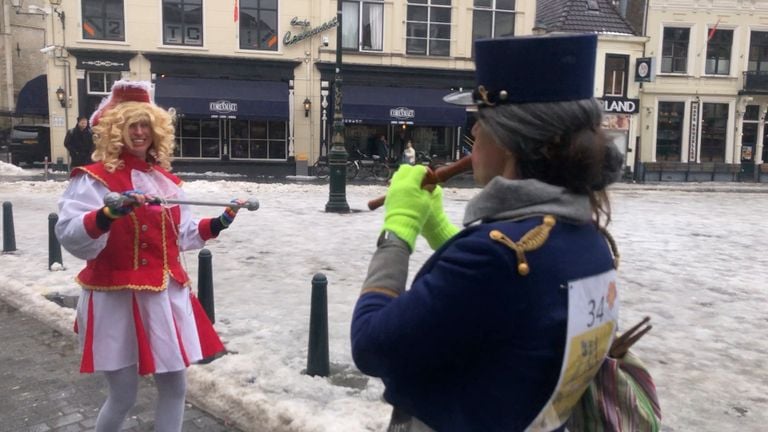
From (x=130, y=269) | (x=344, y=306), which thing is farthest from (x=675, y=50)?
(x=130, y=269)

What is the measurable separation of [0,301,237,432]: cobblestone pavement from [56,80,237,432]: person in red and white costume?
1.07m

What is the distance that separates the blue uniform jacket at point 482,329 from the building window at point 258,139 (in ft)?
81.8

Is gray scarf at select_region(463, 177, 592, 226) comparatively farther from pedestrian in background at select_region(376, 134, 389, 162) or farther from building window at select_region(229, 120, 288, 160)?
building window at select_region(229, 120, 288, 160)

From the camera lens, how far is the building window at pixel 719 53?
29.5m

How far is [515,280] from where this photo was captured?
1331 mm

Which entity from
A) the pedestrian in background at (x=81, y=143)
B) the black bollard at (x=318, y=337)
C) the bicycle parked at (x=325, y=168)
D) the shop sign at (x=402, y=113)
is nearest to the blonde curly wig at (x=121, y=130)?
the black bollard at (x=318, y=337)

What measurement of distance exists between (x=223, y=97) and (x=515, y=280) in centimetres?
2428

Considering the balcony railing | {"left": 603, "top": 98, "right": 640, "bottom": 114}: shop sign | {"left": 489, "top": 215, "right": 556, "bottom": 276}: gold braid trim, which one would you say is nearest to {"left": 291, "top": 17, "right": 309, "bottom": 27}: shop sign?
{"left": 603, "top": 98, "right": 640, "bottom": 114}: shop sign

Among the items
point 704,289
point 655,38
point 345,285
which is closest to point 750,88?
point 655,38

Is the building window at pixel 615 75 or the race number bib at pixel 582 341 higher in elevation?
the building window at pixel 615 75

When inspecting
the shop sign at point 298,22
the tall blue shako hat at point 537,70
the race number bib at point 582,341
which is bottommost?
the race number bib at point 582,341

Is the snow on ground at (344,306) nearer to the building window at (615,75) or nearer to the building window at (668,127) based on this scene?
the building window at (615,75)

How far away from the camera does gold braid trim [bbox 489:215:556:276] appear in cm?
132

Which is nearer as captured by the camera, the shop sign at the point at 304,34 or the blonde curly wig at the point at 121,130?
the blonde curly wig at the point at 121,130
